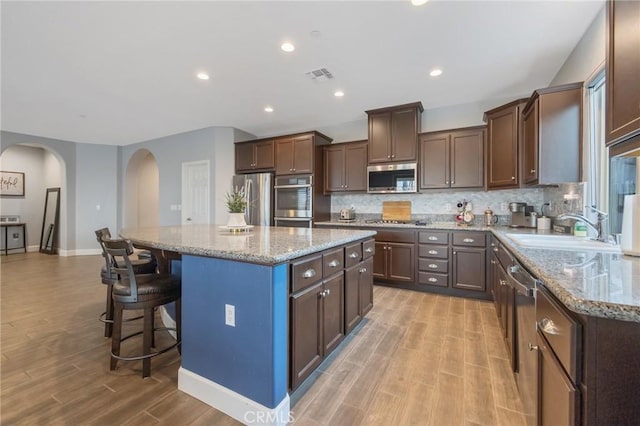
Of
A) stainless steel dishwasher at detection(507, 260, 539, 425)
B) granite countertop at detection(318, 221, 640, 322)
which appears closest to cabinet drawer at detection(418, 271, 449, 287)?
stainless steel dishwasher at detection(507, 260, 539, 425)

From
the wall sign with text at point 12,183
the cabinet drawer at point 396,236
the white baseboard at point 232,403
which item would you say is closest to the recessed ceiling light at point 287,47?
the cabinet drawer at point 396,236

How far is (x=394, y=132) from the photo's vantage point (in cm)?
406

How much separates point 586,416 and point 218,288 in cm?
155

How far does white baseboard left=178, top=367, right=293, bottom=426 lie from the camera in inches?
54.9

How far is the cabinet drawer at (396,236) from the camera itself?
3.71 meters

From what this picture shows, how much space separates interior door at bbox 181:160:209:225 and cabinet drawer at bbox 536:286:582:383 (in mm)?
5197

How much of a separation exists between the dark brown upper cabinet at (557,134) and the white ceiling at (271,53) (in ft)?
1.74

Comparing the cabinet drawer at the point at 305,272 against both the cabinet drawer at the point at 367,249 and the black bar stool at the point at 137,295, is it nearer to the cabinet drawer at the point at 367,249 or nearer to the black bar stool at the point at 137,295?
the cabinet drawer at the point at 367,249

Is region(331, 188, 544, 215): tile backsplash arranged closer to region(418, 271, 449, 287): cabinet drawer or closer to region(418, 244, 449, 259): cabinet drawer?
region(418, 244, 449, 259): cabinet drawer

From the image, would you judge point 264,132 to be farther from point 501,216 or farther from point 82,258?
point 82,258

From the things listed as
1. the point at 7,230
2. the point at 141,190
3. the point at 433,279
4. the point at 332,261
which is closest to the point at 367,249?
the point at 332,261

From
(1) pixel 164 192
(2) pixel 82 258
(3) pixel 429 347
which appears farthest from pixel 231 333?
(2) pixel 82 258

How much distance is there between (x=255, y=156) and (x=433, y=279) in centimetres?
368

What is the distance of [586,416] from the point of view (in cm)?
71
